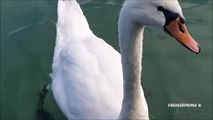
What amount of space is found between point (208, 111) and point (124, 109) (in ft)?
4.90

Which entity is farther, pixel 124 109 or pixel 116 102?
pixel 116 102

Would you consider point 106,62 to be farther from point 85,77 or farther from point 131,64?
point 131,64

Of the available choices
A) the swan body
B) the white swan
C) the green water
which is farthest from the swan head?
the green water

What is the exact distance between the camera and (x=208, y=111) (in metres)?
4.36

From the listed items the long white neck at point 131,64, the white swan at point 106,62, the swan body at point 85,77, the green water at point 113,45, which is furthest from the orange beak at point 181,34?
the green water at point 113,45

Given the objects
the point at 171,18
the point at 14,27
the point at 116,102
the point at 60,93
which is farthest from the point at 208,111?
the point at 14,27

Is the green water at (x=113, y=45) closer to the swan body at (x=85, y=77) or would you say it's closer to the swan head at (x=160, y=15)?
the swan body at (x=85, y=77)

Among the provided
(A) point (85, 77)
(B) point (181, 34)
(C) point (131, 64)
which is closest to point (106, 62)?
(A) point (85, 77)

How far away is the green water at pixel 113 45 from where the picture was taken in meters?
4.38

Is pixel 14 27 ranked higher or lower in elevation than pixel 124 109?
lower

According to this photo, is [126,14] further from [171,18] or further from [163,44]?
[163,44]

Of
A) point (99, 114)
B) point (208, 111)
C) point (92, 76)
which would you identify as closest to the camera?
point (99, 114)

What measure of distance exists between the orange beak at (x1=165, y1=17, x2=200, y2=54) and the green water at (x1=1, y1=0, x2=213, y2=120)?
66.8 inches

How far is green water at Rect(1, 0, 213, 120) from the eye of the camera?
438 centimetres
